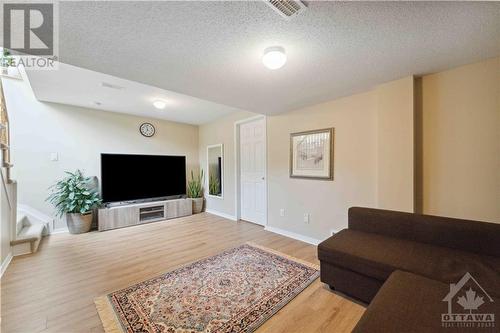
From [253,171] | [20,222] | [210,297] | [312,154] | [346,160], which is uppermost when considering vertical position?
[312,154]

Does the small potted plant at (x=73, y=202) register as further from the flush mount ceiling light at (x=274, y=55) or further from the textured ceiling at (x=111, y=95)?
the flush mount ceiling light at (x=274, y=55)

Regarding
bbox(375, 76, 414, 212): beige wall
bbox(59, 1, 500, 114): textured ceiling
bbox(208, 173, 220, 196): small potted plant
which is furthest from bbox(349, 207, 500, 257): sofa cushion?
bbox(208, 173, 220, 196): small potted plant

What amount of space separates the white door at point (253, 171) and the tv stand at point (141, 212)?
1491 millimetres

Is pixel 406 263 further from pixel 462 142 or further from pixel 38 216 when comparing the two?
pixel 38 216

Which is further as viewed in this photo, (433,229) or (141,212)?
(141,212)

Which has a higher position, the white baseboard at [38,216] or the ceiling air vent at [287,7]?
the ceiling air vent at [287,7]

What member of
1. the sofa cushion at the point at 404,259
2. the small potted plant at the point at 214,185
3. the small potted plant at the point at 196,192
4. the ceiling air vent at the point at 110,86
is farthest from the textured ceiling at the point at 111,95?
the sofa cushion at the point at 404,259

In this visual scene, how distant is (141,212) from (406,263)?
175 inches

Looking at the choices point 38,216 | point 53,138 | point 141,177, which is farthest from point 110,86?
point 38,216

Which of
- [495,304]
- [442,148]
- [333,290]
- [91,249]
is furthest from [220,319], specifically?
[442,148]

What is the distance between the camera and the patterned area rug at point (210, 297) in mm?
1541

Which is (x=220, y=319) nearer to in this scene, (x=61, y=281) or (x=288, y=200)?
(x=61, y=281)

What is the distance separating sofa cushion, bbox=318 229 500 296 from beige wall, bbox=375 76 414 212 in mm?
588

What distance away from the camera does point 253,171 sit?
170 inches
